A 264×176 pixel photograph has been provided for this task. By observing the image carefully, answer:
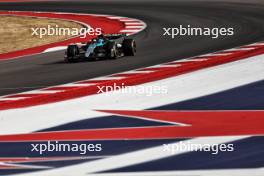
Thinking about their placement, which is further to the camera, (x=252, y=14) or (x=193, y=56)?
(x=252, y=14)

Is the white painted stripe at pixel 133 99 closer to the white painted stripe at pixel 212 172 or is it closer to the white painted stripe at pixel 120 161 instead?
the white painted stripe at pixel 120 161

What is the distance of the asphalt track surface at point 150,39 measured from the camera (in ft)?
53.9

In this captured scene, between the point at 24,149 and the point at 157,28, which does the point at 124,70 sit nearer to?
the point at 24,149

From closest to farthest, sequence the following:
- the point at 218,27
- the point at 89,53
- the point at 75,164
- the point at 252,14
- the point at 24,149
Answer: the point at 75,164 → the point at 24,149 → the point at 89,53 → the point at 218,27 → the point at 252,14

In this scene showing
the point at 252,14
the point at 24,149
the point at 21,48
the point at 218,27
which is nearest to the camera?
the point at 24,149

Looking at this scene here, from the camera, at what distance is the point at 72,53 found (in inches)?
699

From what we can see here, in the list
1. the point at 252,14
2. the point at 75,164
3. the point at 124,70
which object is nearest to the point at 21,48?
the point at 124,70

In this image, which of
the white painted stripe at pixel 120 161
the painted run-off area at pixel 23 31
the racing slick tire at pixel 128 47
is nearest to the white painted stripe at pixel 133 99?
the white painted stripe at pixel 120 161

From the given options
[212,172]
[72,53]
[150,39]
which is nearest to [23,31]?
[150,39]

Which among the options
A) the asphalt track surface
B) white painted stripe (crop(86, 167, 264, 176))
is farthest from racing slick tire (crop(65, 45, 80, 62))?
white painted stripe (crop(86, 167, 264, 176))

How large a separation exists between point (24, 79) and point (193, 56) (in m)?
4.25

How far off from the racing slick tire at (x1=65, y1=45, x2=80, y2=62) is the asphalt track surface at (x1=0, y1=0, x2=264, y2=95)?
0.58ft

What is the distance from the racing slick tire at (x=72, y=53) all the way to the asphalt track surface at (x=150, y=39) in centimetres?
18

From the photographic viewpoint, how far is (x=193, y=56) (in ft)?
58.4
